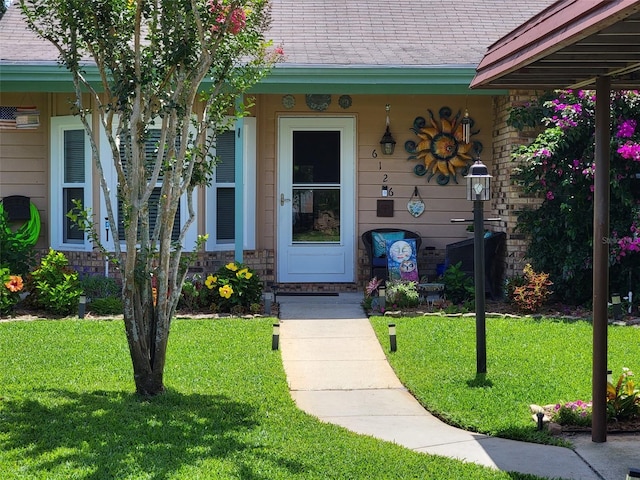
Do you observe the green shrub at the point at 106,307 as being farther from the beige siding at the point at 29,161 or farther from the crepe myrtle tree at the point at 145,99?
the crepe myrtle tree at the point at 145,99

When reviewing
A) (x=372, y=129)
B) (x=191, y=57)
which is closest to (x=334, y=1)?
(x=372, y=129)

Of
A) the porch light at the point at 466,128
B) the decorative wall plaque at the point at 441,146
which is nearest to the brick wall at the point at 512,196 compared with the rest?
the porch light at the point at 466,128

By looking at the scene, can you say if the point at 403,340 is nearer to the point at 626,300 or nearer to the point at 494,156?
the point at 626,300

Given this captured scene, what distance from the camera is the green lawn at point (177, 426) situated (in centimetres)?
502

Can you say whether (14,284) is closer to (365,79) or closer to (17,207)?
(17,207)

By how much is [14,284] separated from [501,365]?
5723mm

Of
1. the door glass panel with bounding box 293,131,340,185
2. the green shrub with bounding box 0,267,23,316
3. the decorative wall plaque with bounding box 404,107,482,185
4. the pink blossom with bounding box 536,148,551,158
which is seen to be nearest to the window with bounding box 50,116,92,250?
the green shrub with bounding box 0,267,23,316

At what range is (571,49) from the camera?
512 cm

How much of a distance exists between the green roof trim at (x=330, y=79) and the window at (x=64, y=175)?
1.23 m

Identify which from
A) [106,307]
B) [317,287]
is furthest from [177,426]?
[317,287]

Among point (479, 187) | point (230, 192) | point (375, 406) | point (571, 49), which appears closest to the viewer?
point (571, 49)

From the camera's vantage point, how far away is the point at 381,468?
5.09 m

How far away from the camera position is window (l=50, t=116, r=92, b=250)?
1232 centimetres

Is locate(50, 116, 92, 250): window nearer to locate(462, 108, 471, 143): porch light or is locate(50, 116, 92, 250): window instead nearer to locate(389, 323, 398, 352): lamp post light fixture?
locate(462, 108, 471, 143): porch light
